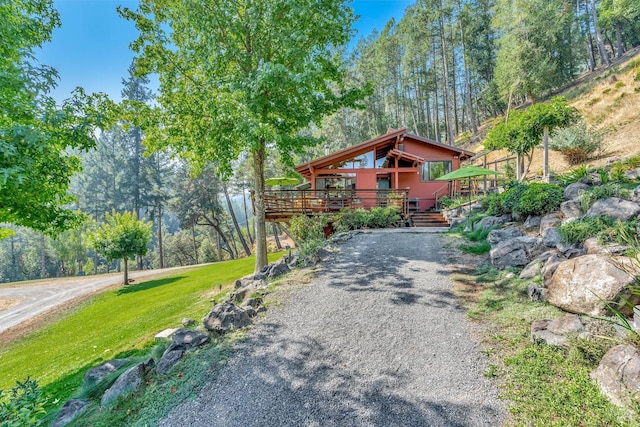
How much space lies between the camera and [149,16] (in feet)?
27.9

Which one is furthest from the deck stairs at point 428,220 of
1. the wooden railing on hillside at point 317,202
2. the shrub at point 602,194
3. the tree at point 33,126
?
the tree at point 33,126

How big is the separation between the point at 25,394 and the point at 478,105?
45406mm

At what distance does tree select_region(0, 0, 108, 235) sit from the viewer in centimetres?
420

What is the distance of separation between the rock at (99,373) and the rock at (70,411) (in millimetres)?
515

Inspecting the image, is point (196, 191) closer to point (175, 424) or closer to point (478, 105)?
point (175, 424)

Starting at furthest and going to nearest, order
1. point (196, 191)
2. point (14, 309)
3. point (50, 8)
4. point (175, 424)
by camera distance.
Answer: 1. point (196, 191)
2. point (14, 309)
3. point (50, 8)
4. point (175, 424)

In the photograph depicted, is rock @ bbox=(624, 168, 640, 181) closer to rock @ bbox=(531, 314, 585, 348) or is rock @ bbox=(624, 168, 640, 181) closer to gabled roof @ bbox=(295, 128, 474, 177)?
rock @ bbox=(531, 314, 585, 348)

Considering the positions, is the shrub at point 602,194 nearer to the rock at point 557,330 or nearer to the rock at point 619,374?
the rock at point 557,330

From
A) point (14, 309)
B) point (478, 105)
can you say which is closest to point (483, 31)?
point (478, 105)

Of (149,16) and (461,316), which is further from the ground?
(149,16)

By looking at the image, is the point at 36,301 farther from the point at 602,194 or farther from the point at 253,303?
the point at 602,194

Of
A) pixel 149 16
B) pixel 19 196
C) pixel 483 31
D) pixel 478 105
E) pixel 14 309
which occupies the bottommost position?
pixel 14 309

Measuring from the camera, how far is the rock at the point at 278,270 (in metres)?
6.62

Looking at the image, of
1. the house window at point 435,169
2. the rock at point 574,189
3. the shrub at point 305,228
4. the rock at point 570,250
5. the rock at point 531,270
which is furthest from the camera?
the house window at point 435,169
